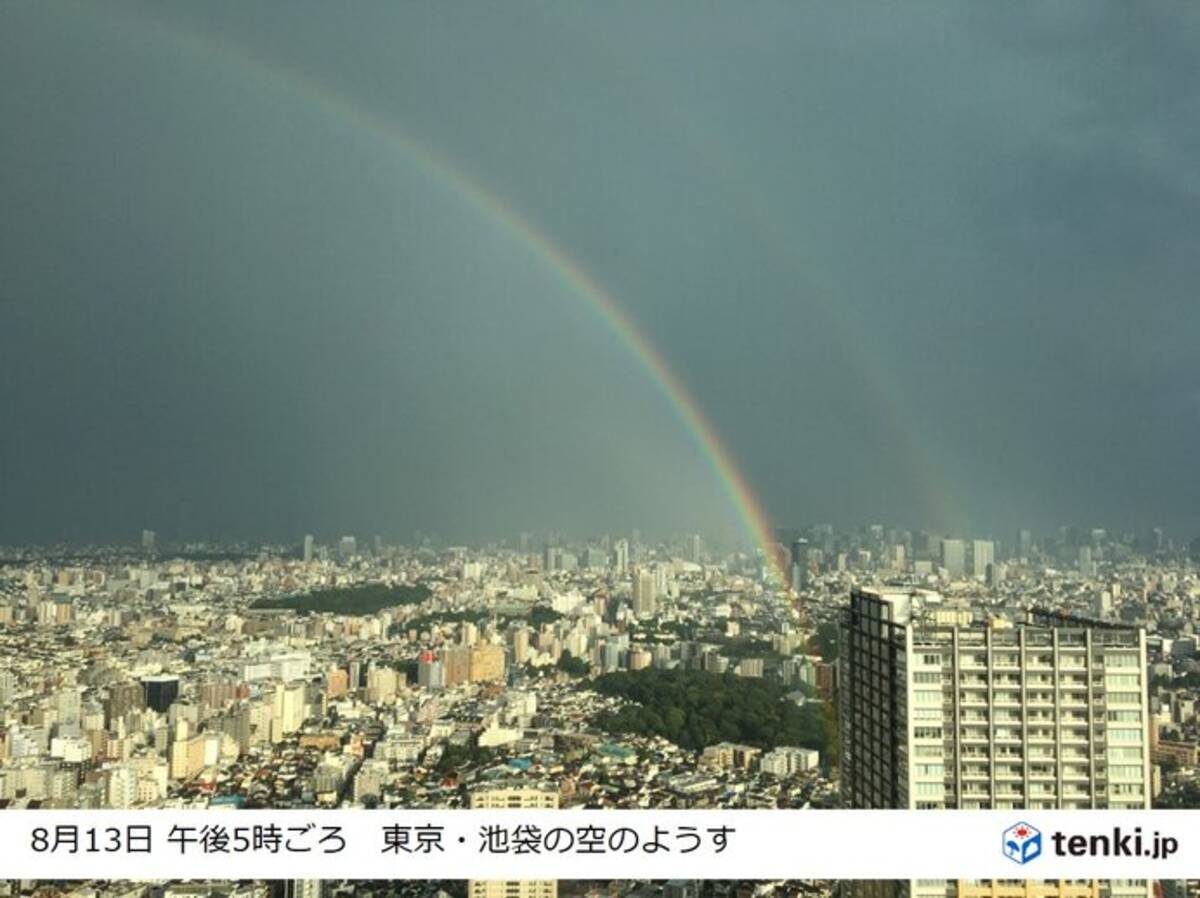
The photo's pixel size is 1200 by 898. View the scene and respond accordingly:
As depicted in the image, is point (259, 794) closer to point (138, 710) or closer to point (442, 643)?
point (138, 710)

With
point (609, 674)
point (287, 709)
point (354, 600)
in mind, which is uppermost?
point (354, 600)

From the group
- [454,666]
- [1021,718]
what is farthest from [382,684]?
[1021,718]

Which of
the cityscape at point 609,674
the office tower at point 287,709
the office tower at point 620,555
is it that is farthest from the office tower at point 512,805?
the office tower at point 620,555

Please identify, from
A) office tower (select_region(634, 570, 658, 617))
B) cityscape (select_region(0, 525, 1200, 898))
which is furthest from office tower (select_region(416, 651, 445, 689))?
office tower (select_region(634, 570, 658, 617))

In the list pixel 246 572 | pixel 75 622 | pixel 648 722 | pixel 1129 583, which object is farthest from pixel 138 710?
pixel 1129 583

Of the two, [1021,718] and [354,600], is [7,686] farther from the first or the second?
[1021,718]
